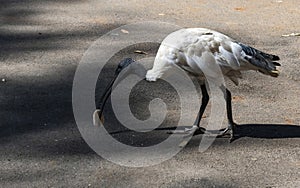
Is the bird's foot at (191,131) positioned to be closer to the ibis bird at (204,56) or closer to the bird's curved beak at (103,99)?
the ibis bird at (204,56)

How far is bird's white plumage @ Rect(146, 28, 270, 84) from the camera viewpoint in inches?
252

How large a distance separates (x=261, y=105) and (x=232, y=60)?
98 centimetres

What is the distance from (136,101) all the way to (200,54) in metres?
1.09

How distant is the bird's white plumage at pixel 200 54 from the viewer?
6395 mm

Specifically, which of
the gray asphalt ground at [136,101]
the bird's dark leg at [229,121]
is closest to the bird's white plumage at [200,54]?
the bird's dark leg at [229,121]

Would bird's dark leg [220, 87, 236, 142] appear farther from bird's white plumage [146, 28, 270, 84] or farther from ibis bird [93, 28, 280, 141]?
bird's white plumage [146, 28, 270, 84]

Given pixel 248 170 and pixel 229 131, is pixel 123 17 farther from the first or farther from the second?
pixel 248 170

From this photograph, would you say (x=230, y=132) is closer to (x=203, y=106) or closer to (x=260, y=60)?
(x=203, y=106)

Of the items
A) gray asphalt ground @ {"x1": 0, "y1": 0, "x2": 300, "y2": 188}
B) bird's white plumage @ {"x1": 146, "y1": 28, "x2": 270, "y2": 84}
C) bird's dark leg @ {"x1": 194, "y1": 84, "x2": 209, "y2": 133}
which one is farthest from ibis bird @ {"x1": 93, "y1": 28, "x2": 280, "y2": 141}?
gray asphalt ground @ {"x1": 0, "y1": 0, "x2": 300, "y2": 188}

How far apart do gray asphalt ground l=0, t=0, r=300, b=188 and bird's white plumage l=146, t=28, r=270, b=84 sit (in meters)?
0.58

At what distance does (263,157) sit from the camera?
20.3 ft

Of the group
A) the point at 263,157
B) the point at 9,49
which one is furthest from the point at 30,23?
the point at 263,157

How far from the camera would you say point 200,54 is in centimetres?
640

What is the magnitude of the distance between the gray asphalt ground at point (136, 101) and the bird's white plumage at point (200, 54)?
0.58 m
